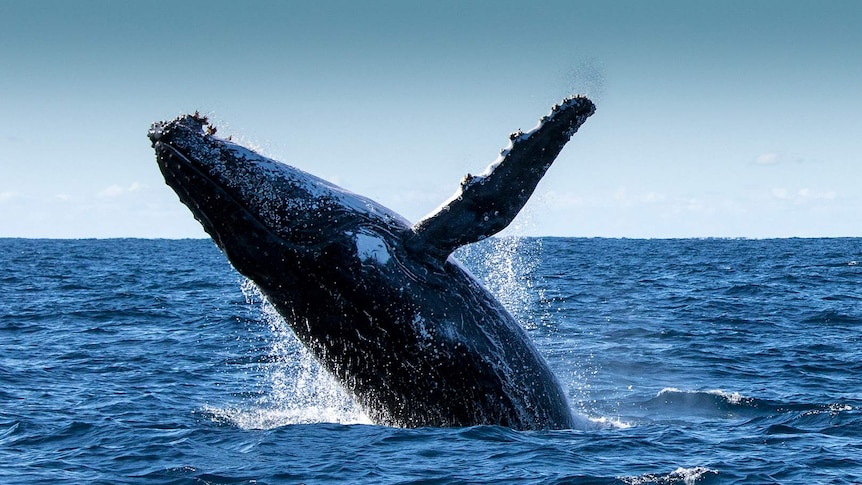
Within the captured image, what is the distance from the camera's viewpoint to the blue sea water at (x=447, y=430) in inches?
356

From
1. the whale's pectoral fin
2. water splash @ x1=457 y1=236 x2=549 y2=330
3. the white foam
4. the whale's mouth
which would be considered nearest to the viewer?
the whale's pectoral fin

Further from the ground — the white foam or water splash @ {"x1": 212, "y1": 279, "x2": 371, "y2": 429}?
the white foam

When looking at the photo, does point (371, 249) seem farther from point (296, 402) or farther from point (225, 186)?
point (296, 402)

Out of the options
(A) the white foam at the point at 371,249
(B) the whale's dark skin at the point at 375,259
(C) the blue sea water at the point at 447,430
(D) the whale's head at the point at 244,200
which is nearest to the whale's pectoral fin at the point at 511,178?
(B) the whale's dark skin at the point at 375,259

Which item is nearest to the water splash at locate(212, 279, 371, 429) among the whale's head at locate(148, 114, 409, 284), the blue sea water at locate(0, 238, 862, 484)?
the blue sea water at locate(0, 238, 862, 484)

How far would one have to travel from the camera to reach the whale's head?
8758 millimetres

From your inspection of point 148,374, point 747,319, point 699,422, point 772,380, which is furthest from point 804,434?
point 747,319

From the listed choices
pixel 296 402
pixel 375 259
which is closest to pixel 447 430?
pixel 375 259

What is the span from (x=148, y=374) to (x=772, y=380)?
10.6 meters

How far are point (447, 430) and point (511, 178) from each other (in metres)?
2.76

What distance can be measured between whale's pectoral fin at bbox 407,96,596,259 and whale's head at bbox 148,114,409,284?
101 cm

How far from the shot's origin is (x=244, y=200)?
8812 mm

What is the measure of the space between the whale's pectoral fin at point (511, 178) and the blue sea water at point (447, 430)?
228 centimetres

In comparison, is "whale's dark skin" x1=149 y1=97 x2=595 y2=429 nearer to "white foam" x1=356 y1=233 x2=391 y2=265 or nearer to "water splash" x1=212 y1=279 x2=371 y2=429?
"white foam" x1=356 y1=233 x2=391 y2=265
